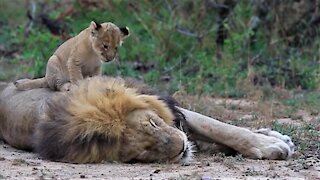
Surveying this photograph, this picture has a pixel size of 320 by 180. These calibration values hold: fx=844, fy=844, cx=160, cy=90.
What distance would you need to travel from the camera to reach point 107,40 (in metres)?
5.60

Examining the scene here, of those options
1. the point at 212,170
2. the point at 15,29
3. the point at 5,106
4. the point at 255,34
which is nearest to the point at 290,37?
the point at 255,34

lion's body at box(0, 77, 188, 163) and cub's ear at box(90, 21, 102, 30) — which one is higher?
cub's ear at box(90, 21, 102, 30)

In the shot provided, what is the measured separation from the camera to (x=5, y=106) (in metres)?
5.68

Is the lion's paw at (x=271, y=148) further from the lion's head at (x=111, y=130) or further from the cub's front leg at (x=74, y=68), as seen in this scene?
the cub's front leg at (x=74, y=68)

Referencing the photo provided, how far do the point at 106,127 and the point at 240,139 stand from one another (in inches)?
35.4

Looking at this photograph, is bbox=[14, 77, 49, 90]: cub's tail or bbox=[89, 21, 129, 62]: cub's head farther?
bbox=[14, 77, 49, 90]: cub's tail

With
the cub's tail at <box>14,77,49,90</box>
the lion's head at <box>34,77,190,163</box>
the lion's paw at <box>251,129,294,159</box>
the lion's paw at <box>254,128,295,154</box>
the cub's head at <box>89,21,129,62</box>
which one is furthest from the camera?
the cub's tail at <box>14,77,49,90</box>

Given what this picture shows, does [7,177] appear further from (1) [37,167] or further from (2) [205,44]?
(2) [205,44]

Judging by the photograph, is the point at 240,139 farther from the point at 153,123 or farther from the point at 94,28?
the point at 94,28

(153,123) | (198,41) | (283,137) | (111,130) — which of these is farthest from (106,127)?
(198,41)

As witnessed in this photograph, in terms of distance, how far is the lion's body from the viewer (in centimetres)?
438

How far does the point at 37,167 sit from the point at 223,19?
18.1ft

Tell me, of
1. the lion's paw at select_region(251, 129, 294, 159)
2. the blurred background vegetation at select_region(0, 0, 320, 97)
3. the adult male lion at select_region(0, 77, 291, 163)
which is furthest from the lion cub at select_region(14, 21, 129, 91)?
the blurred background vegetation at select_region(0, 0, 320, 97)

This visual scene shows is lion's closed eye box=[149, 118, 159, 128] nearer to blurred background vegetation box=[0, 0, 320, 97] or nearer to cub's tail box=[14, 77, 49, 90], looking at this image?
cub's tail box=[14, 77, 49, 90]
